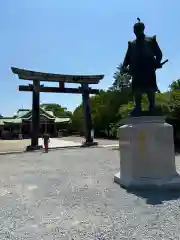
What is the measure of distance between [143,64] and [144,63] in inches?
1.3

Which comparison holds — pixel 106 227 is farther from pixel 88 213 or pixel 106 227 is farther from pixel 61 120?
pixel 61 120

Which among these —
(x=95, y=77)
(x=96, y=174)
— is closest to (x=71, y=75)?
(x=95, y=77)

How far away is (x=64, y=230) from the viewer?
12.3 ft

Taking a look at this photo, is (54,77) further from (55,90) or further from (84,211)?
(84,211)

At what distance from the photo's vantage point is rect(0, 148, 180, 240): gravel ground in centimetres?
363

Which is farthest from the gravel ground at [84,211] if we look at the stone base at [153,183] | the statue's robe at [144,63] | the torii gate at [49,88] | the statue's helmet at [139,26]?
the torii gate at [49,88]

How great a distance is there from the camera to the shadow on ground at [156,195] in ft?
16.8

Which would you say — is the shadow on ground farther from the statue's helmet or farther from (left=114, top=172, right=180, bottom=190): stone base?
the statue's helmet

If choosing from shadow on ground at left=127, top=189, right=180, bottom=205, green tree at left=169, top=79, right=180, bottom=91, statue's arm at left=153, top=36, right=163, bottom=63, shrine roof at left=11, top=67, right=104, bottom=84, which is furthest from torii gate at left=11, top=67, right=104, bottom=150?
shadow on ground at left=127, top=189, right=180, bottom=205

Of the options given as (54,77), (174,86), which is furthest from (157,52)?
(174,86)

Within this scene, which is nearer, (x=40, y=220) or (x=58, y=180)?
(x=40, y=220)

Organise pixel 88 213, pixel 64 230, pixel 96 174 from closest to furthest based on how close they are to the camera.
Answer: pixel 64 230 → pixel 88 213 → pixel 96 174

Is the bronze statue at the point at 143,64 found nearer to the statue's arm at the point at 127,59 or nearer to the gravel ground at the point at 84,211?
the statue's arm at the point at 127,59

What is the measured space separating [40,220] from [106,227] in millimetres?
1004
